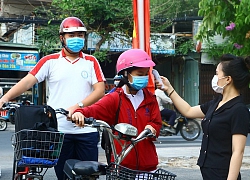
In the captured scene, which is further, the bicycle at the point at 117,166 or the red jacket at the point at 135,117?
the red jacket at the point at 135,117

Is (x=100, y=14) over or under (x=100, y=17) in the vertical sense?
over

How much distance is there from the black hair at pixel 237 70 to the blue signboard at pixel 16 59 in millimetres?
18512

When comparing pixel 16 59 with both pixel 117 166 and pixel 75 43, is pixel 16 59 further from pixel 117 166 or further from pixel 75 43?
pixel 117 166

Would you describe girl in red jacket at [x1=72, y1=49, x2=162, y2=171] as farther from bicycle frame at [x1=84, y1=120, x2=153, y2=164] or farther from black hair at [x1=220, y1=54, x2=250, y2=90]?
black hair at [x1=220, y1=54, x2=250, y2=90]

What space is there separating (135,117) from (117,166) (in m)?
0.70

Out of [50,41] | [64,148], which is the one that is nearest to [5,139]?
[50,41]

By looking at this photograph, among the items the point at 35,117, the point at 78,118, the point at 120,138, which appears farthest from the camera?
the point at 35,117

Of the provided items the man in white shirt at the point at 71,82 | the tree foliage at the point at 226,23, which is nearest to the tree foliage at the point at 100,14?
the tree foliage at the point at 226,23

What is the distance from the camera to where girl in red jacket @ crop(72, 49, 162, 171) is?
3676 millimetres

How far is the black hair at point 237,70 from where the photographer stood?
3.74 m

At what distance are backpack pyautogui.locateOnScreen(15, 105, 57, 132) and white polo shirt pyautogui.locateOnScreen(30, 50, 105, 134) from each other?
52 cm

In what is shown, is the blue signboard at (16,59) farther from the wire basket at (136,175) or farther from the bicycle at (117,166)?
the wire basket at (136,175)

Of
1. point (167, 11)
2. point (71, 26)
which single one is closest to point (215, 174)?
point (71, 26)

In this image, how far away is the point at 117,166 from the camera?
3146mm
